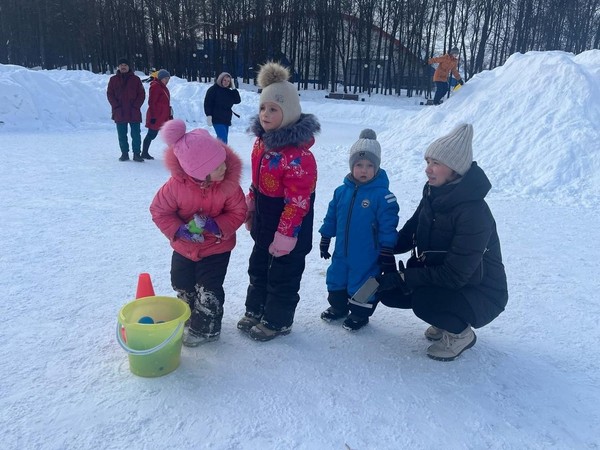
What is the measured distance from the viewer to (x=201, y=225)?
2496 mm

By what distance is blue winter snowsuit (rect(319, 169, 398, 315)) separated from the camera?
2.75 m

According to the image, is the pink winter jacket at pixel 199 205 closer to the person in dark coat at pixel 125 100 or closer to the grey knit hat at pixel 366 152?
the grey knit hat at pixel 366 152

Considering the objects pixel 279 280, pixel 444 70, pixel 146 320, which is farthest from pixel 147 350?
pixel 444 70

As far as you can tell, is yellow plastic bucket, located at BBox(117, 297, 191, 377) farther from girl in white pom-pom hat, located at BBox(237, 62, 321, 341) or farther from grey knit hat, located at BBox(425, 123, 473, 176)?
grey knit hat, located at BBox(425, 123, 473, 176)

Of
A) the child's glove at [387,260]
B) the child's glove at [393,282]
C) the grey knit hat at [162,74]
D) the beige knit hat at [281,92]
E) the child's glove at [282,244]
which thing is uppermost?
the grey knit hat at [162,74]

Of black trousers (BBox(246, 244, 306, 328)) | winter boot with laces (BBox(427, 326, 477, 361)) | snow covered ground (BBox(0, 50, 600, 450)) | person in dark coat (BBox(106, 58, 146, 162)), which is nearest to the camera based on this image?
snow covered ground (BBox(0, 50, 600, 450))

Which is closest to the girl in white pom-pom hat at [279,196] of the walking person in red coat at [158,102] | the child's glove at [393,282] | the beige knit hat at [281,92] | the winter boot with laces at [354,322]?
the beige knit hat at [281,92]

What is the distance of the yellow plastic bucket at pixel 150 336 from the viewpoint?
2211 millimetres

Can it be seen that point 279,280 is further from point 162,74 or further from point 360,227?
point 162,74

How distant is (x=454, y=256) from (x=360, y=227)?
2.00 ft

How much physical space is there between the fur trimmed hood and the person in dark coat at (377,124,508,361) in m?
0.65

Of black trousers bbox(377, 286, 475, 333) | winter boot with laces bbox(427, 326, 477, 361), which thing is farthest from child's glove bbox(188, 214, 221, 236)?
winter boot with laces bbox(427, 326, 477, 361)

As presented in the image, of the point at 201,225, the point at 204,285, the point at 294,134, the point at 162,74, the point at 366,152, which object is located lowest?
the point at 204,285

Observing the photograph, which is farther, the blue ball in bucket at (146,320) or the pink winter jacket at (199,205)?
the pink winter jacket at (199,205)
